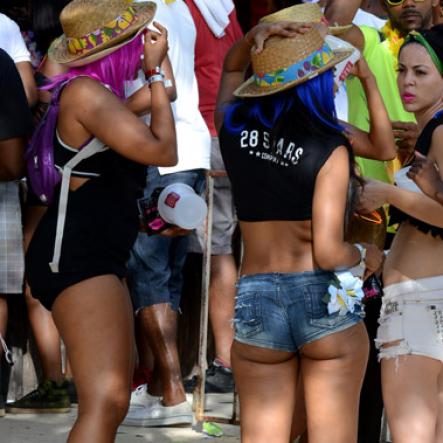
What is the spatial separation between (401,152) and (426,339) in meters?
1.58

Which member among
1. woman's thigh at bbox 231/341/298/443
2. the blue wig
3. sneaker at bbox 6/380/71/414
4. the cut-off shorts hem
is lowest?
sneaker at bbox 6/380/71/414

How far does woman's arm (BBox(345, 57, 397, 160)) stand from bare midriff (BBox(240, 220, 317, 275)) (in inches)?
38.9

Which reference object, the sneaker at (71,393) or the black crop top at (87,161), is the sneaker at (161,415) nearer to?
the sneaker at (71,393)

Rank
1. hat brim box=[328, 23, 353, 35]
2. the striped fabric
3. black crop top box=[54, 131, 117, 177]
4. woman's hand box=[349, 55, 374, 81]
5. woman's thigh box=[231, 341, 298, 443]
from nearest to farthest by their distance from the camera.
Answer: woman's thigh box=[231, 341, 298, 443] < black crop top box=[54, 131, 117, 177] < woman's hand box=[349, 55, 374, 81] < hat brim box=[328, 23, 353, 35] < the striped fabric

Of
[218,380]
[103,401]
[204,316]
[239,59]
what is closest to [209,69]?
[204,316]

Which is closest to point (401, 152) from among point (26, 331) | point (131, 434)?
point (131, 434)

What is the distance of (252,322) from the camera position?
429cm

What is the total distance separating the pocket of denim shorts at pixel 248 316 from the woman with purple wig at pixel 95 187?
0.48 m

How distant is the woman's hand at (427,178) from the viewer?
4.43 m

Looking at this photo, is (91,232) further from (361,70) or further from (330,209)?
(361,70)

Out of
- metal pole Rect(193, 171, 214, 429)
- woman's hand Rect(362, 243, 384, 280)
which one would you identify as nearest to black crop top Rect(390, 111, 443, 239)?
woman's hand Rect(362, 243, 384, 280)

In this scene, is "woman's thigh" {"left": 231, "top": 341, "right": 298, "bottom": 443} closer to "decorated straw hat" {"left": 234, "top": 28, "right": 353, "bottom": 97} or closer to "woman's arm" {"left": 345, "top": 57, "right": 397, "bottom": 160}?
"decorated straw hat" {"left": 234, "top": 28, "right": 353, "bottom": 97}

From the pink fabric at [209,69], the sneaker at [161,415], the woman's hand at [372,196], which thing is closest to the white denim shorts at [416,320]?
the woman's hand at [372,196]

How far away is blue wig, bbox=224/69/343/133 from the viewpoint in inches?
170
